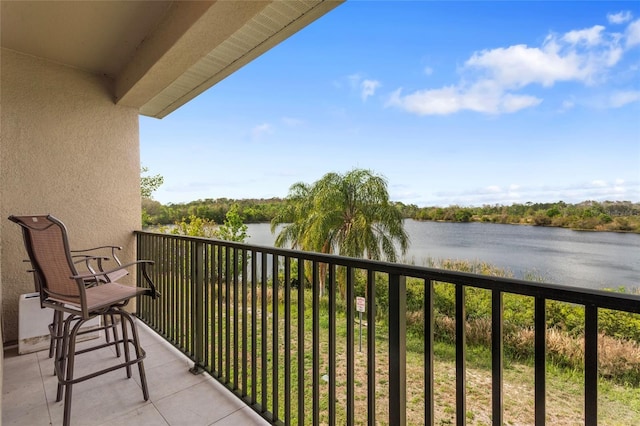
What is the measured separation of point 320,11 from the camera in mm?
2201

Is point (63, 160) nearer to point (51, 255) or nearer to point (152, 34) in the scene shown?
point (152, 34)

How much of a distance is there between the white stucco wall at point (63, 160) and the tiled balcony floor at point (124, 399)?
0.99m

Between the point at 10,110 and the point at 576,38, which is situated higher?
the point at 576,38

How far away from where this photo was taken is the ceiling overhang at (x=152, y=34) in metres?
2.13

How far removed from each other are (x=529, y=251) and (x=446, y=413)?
28.0ft

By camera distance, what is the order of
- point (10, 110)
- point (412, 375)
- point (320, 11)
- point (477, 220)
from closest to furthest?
point (320, 11) → point (10, 110) → point (412, 375) → point (477, 220)

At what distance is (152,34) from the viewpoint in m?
2.62

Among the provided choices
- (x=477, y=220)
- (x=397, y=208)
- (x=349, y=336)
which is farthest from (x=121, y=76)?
(x=477, y=220)

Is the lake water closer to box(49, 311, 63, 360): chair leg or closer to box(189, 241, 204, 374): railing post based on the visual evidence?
box(189, 241, 204, 374): railing post

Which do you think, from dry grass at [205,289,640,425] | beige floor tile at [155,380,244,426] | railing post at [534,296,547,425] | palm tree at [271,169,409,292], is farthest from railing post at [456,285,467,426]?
palm tree at [271,169,409,292]

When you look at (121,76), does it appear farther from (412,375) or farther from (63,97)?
(412,375)

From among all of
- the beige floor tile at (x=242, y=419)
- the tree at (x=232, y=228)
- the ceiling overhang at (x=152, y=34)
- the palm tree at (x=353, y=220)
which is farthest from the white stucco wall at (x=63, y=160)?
the palm tree at (x=353, y=220)

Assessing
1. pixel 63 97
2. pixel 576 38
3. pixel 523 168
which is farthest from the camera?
pixel 523 168

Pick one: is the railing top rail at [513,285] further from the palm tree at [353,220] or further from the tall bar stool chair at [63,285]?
the palm tree at [353,220]
